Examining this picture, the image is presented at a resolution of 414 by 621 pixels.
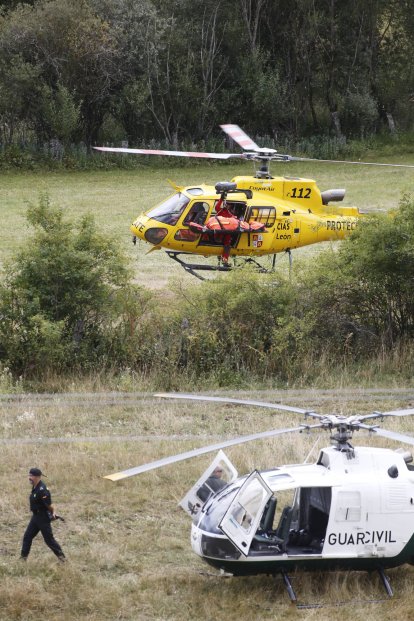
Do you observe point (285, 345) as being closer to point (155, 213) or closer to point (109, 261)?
point (109, 261)

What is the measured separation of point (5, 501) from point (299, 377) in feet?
24.9

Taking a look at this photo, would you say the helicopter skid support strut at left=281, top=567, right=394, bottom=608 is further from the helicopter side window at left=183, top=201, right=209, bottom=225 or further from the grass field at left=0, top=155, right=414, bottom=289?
the grass field at left=0, top=155, right=414, bottom=289

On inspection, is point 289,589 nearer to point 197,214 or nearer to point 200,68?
point 197,214

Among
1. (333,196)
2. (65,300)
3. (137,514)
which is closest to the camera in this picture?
(137,514)

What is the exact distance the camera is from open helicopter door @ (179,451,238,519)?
35.1 feet

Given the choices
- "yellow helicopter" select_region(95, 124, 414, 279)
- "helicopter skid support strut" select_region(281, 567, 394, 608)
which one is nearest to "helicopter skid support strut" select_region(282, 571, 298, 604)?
"helicopter skid support strut" select_region(281, 567, 394, 608)

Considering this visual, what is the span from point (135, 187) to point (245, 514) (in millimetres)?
29545

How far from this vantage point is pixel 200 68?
148 ft

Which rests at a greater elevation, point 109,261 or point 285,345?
point 109,261

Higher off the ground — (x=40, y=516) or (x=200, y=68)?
(x=200, y=68)

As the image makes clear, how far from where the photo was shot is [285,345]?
62.0ft

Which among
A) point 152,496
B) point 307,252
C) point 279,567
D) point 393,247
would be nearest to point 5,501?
point 152,496

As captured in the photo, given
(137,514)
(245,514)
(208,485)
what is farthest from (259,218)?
(245,514)

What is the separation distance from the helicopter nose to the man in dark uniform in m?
12.1
